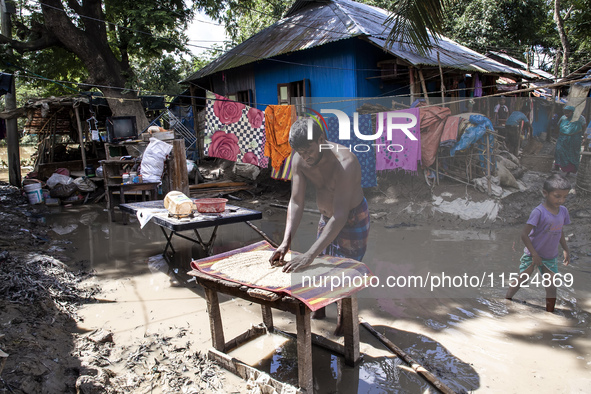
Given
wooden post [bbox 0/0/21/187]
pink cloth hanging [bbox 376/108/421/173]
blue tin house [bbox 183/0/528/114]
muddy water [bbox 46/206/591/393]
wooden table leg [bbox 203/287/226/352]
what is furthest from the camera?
wooden post [bbox 0/0/21/187]

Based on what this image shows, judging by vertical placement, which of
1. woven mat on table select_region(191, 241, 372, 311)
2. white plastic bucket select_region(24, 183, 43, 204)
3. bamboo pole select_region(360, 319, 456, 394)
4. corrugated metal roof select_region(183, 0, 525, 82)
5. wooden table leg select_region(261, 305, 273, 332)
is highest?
corrugated metal roof select_region(183, 0, 525, 82)

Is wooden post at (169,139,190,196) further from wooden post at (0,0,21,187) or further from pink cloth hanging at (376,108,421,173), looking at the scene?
wooden post at (0,0,21,187)

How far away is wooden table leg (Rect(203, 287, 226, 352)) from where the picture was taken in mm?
3188

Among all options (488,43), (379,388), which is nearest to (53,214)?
(379,388)

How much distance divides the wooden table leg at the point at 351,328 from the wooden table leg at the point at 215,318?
39.9 inches

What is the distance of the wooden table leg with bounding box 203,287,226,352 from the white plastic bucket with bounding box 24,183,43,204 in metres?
8.37

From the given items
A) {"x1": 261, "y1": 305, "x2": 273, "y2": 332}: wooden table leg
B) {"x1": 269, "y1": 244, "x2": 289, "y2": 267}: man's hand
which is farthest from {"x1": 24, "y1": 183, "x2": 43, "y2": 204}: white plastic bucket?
{"x1": 269, "y1": 244, "x2": 289, "y2": 267}: man's hand

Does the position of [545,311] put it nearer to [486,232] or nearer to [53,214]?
[486,232]

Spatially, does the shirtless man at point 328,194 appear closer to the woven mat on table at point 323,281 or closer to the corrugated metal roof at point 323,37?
the woven mat on table at point 323,281

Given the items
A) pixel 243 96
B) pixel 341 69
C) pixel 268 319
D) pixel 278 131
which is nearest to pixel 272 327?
Result: pixel 268 319

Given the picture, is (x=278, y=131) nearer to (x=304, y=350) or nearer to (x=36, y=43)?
(x=304, y=350)

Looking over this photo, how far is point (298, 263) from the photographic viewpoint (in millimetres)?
3014

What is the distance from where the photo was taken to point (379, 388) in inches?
117

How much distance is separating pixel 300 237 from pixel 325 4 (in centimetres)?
760
